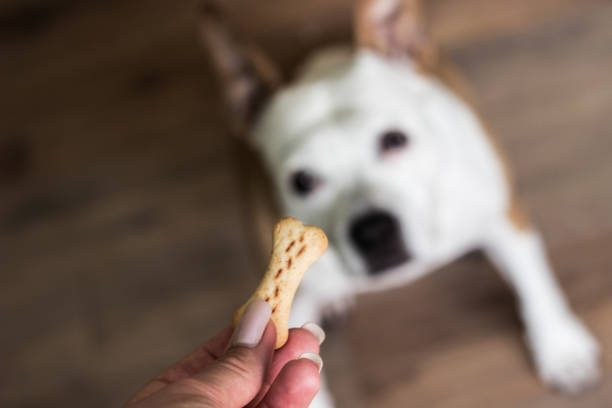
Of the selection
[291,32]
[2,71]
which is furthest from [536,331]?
[2,71]

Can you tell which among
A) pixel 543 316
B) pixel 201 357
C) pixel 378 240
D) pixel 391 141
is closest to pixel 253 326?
pixel 201 357

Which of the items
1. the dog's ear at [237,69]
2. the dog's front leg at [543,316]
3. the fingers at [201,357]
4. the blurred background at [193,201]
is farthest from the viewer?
the blurred background at [193,201]

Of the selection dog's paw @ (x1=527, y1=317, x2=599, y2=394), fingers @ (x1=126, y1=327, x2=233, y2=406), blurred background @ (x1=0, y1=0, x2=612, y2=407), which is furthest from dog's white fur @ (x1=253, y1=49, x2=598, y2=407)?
fingers @ (x1=126, y1=327, x2=233, y2=406)

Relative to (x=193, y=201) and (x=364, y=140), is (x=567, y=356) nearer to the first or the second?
(x=364, y=140)

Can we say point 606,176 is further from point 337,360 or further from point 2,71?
point 2,71

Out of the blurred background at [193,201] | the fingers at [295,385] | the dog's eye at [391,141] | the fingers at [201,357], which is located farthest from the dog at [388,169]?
the fingers at [295,385]

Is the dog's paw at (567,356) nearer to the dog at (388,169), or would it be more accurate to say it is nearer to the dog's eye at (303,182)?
the dog at (388,169)

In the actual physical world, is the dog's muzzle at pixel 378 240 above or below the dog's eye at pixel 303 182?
below

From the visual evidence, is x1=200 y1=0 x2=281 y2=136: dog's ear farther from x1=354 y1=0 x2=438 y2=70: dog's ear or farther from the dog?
x1=354 y1=0 x2=438 y2=70: dog's ear
